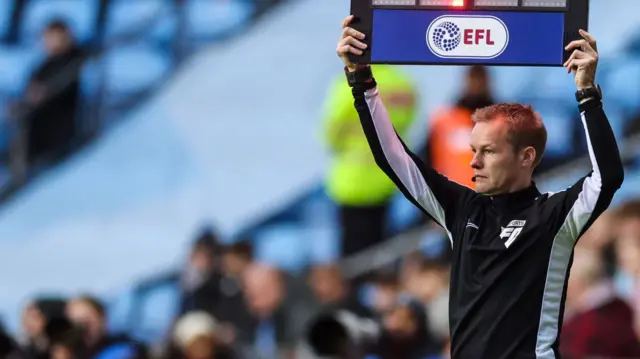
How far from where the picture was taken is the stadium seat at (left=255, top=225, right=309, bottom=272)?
36.9 ft

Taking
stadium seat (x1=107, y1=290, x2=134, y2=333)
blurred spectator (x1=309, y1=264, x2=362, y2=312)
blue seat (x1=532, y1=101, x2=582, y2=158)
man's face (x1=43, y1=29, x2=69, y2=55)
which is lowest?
stadium seat (x1=107, y1=290, x2=134, y2=333)

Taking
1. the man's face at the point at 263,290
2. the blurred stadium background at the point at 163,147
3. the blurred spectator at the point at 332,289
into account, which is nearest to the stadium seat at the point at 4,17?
the blurred stadium background at the point at 163,147

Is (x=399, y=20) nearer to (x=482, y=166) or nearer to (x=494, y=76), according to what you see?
(x=482, y=166)

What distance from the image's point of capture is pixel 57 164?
12.7 metres

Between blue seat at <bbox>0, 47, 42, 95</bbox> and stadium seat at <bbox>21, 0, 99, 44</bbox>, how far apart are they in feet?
0.47

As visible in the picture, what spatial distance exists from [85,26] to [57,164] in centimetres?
115

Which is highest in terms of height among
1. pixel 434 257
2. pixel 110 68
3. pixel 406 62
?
pixel 406 62

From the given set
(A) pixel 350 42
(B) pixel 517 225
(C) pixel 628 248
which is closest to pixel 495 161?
(B) pixel 517 225

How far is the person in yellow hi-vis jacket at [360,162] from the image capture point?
1020 cm

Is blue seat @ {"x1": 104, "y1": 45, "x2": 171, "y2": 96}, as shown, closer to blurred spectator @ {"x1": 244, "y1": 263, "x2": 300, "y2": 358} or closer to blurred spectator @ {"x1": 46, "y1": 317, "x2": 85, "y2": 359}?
blurred spectator @ {"x1": 244, "y1": 263, "x2": 300, "y2": 358}

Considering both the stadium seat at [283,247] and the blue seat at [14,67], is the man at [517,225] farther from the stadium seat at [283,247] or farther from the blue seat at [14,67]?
the blue seat at [14,67]

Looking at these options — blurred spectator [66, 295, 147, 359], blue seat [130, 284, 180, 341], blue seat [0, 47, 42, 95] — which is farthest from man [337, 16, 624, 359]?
blue seat [0, 47, 42, 95]

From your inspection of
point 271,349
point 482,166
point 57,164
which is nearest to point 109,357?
point 271,349

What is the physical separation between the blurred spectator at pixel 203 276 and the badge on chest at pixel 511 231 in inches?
215
